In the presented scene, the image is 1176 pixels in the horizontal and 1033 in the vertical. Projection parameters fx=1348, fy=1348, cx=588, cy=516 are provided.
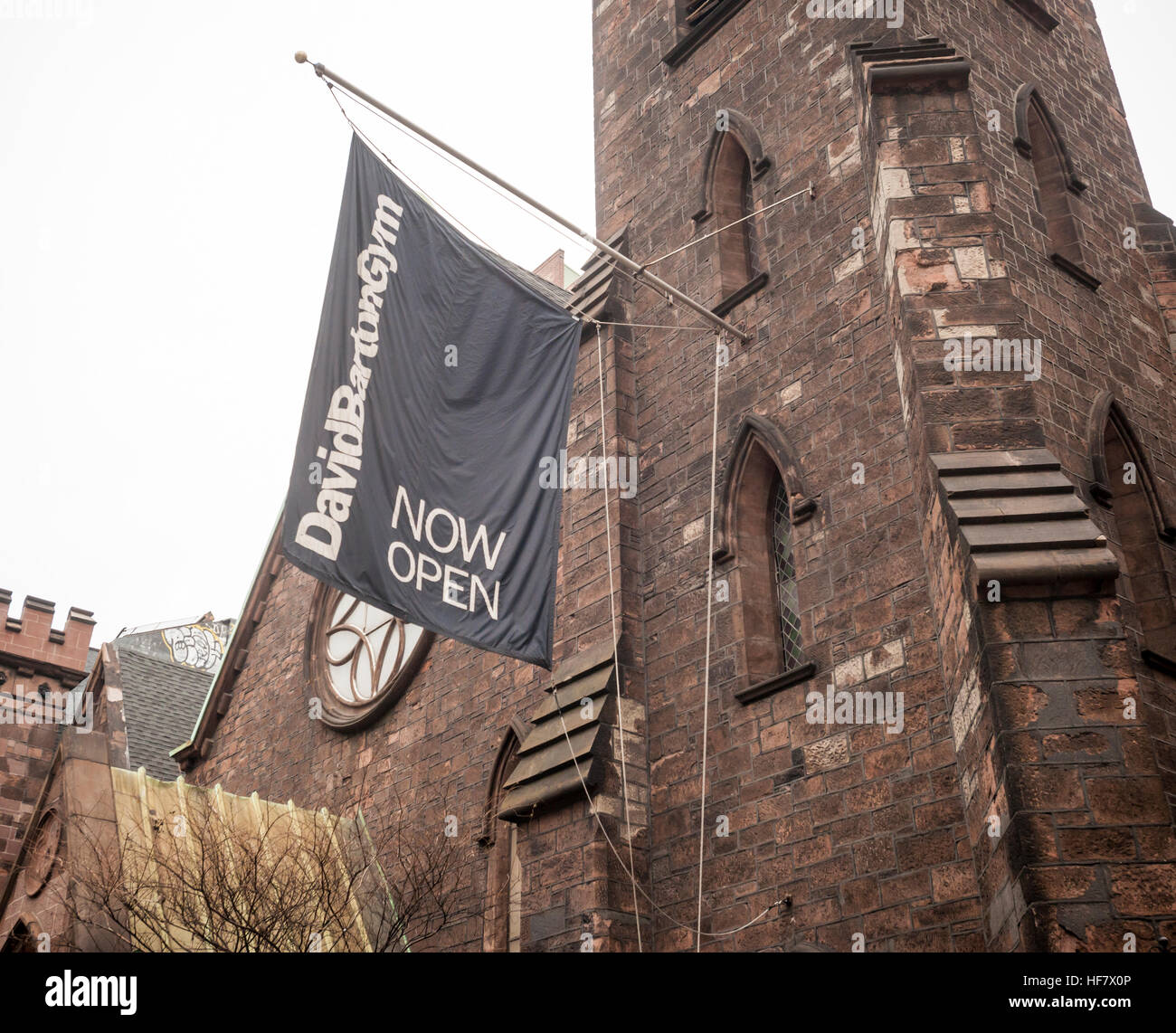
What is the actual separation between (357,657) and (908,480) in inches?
346

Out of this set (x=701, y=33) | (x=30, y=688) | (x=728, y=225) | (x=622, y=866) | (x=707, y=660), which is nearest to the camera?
(x=622, y=866)

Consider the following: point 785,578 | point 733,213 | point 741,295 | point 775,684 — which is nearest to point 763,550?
point 785,578

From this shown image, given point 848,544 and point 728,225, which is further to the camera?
point 728,225

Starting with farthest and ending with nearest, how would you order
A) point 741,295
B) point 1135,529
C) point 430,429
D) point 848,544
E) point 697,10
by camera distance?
point 697,10
point 741,295
point 1135,529
point 848,544
point 430,429

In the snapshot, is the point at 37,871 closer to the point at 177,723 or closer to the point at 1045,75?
the point at 177,723

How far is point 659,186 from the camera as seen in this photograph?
1494 centimetres

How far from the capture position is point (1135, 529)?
36.9ft

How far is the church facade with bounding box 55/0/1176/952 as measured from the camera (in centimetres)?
816

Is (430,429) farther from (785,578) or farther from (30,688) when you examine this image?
(30,688)

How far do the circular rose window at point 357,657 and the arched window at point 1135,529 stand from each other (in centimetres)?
764

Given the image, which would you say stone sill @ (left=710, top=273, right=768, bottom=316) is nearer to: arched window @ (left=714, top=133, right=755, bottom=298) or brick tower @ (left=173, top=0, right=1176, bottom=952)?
brick tower @ (left=173, top=0, right=1176, bottom=952)

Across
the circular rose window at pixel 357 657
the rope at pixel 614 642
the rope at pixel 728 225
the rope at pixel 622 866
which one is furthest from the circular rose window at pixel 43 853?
the rope at pixel 728 225
